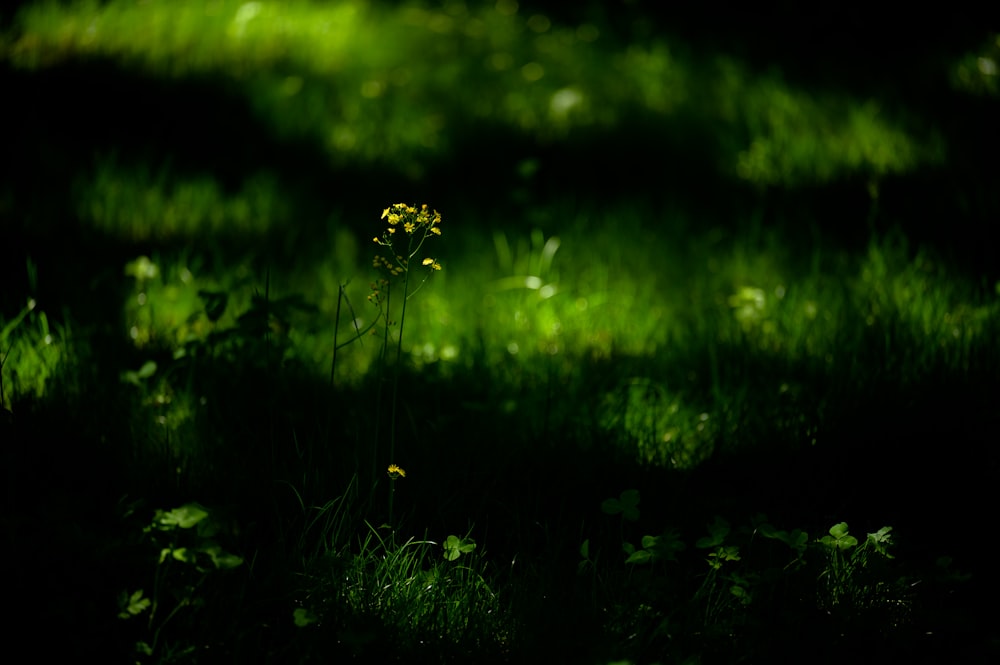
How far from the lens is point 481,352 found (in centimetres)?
261

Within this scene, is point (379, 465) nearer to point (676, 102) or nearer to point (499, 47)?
point (676, 102)

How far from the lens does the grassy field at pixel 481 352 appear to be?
5.52ft

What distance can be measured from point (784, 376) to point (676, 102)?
228 cm

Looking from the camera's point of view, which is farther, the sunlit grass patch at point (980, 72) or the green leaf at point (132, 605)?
the sunlit grass patch at point (980, 72)

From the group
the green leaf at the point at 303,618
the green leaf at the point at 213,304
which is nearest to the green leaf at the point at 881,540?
the green leaf at the point at 303,618

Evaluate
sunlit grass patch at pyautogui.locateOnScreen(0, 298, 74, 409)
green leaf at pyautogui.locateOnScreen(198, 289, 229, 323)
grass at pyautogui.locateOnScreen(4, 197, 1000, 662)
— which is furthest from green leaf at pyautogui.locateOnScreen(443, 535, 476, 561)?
sunlit grass patch at pyautogui.locateOnScreen(0, 298, 74, 409)

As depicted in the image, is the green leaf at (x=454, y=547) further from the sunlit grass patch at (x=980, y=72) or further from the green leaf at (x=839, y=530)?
the sunlit grass patch at (x=980, y=72)

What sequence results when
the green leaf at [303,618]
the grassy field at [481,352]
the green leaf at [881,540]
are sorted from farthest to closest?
the green leaf at [881,540]
the grassy field at [481,352]
the green leaf at [303,618]

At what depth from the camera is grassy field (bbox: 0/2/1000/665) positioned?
1.68 m

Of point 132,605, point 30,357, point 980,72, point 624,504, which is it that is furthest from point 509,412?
point 980,72

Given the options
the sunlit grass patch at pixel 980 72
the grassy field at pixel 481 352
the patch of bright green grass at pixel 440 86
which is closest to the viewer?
the grassy field at pixel 481 352

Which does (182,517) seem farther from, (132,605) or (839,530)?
(839,530)

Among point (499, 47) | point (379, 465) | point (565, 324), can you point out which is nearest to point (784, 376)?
point (565, 324)

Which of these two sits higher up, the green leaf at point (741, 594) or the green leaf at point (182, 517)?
the green leaf at point (182, 517)
